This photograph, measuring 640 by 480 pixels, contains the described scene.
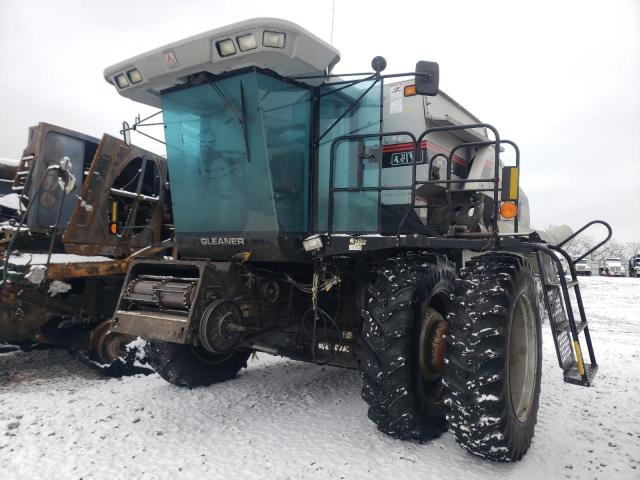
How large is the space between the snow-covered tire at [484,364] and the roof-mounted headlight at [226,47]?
2.40 meters

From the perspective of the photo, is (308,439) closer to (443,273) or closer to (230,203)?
(443,273)

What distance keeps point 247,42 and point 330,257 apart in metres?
1.83

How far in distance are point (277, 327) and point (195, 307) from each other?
3.20ft

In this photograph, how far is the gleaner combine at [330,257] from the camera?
3.32m

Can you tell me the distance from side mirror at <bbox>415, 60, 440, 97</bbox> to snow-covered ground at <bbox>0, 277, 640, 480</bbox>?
2651mm

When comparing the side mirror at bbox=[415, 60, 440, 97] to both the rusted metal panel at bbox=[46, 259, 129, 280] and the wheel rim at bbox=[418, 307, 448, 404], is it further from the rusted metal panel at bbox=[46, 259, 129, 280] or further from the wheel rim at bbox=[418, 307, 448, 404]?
the rusted metal panel at bbox=[46, 259, 129, 280]

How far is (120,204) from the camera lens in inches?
263

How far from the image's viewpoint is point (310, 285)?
4.36 metres

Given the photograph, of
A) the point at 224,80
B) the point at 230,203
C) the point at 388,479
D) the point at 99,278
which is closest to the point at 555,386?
the point at 388,479

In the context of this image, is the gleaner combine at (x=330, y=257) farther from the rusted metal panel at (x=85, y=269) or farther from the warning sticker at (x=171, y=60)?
the rusted metal panel at (x=85, y=269)

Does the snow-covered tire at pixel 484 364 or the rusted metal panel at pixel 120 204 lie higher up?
the rusted metal panel at pixel 120 204

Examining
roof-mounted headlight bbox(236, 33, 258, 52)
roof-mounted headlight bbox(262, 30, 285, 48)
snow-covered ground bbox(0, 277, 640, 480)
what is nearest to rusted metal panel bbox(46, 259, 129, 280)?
snow-covered ground bbox(0, 277, 640, 480)

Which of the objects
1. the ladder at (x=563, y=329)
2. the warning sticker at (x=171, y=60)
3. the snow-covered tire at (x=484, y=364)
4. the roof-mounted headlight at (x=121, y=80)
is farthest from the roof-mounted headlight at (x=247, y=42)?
the ladder at (x=563, y=329)

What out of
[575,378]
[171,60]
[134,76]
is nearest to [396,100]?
[171,60]
